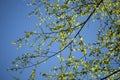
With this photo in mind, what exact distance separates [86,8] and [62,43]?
1013mm

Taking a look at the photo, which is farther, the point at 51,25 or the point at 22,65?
the point at 51,25

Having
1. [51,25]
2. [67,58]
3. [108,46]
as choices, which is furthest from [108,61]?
[51,25]

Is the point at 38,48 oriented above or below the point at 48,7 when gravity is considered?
below

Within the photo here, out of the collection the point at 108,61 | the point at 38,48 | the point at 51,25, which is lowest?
the point at 108,61

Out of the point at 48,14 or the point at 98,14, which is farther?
the point at 98,14

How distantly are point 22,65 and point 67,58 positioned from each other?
1.05m

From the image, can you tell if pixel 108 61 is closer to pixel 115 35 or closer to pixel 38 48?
pixel 115 35

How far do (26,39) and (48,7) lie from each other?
0.95 metres

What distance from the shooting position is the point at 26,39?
6844mm

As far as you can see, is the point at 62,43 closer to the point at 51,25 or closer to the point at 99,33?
the point at 51,25

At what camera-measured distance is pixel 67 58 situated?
676 centimetres

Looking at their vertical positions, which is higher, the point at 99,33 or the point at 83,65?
the point at 99,33

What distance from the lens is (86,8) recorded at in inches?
273

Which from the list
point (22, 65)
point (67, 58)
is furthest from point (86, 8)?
point (22, 65)
